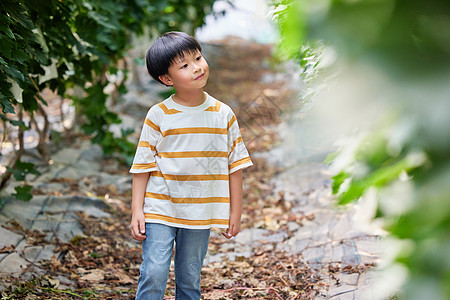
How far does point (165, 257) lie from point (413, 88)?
132cm

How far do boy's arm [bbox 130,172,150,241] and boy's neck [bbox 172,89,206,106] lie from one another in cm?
28

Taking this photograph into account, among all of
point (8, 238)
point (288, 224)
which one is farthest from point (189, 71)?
point (288, 224)

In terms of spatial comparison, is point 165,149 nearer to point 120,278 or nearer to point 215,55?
point 120,278

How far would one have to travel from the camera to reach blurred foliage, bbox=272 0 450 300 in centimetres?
65

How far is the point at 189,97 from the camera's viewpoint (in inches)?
72.4

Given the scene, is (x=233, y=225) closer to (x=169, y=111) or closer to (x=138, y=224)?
(x=138, y=224)

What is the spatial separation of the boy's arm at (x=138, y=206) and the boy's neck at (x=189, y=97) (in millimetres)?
282

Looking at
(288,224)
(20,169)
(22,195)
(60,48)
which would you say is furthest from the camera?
(288,224)

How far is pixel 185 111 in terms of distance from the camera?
182cm

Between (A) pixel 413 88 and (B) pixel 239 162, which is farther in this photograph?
(B) pixel 239 162

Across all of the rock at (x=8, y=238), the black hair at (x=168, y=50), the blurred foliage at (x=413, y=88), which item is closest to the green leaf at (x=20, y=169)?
the rock at (x=8, y=238)

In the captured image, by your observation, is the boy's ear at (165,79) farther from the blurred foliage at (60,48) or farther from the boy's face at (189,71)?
the blurred foliage at (60,48)

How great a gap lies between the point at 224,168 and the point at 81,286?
111 cm

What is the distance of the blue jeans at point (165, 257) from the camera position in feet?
5.93
